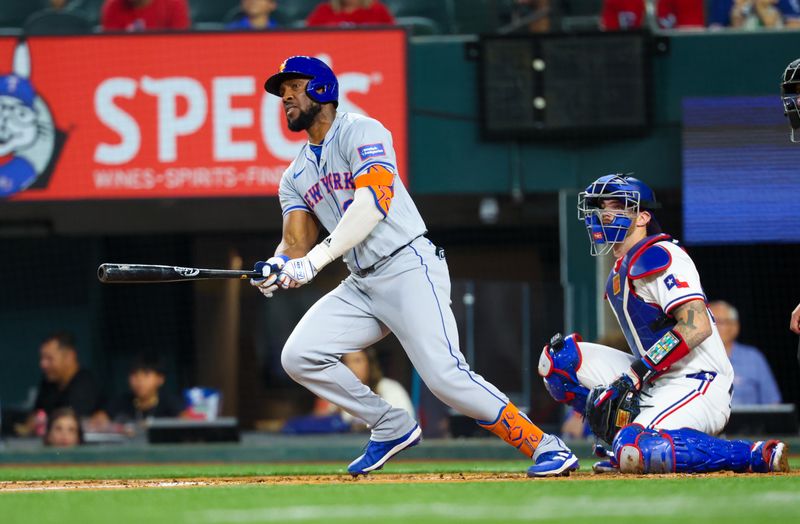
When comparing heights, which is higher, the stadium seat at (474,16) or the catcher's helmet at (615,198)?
the stadium seat at (474,16)

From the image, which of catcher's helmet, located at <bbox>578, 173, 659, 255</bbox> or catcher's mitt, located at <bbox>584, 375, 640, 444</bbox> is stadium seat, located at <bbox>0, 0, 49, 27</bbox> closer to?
catcher's helmet, located at <bbox>578, 173, 659, 255</bbox>

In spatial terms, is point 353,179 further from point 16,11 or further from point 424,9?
point 16,11

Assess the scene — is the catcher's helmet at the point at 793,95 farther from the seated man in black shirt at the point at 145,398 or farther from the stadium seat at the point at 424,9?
the seated man in black shirt at the point at 145,398

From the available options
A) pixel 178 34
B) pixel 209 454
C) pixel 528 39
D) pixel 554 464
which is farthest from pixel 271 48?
pixel 554 464

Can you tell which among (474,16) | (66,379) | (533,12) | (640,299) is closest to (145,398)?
(66,379)

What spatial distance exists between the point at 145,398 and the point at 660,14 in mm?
5326

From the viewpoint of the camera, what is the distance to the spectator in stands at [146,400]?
11.5 metres

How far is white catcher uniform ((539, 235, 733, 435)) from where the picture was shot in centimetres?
617

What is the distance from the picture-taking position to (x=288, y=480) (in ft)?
20.7

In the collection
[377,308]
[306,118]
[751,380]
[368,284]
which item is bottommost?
[751,380]

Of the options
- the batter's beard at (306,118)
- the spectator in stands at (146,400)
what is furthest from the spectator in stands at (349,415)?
the batter's beard at (306,118)

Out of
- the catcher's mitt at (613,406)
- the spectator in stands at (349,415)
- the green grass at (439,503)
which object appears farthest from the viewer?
the spectator in stands at (349,415)

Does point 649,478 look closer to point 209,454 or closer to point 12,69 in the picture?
point 209,454

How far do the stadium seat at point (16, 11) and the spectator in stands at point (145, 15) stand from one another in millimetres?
1501
